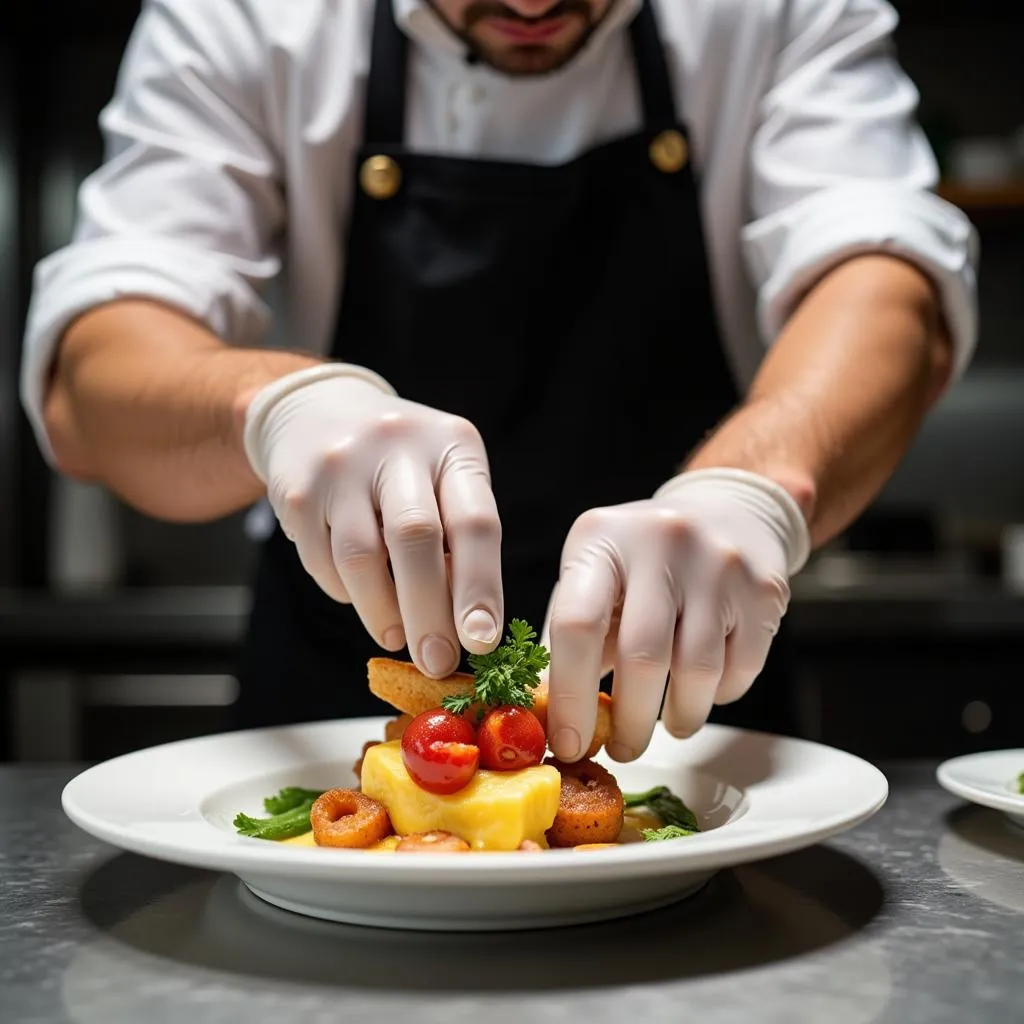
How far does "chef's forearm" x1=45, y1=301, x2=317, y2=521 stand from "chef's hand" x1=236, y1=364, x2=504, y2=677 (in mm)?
149

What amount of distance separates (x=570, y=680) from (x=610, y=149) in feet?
3.24

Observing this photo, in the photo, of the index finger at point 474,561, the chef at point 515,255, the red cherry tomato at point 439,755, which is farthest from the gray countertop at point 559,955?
the chef at point 515,255

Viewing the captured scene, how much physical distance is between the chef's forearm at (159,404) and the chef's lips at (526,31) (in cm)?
52

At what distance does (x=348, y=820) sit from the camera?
38.6 inches

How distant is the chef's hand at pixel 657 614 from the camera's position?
3.44 ft

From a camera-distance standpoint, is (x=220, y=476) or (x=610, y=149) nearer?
(x=220, y=476)

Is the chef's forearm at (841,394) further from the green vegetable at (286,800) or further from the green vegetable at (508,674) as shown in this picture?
the green vegetable at (286,800)

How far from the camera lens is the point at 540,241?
1795 mm

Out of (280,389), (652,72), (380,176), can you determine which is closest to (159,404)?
(280,389)

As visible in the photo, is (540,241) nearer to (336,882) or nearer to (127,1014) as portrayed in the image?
(336,882)

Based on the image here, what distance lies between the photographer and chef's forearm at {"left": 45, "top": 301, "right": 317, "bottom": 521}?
137cm

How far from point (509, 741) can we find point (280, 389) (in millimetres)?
455

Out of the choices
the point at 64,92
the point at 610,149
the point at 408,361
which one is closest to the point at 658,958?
the point at 408,361

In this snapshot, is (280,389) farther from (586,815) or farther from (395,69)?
(395,69)
